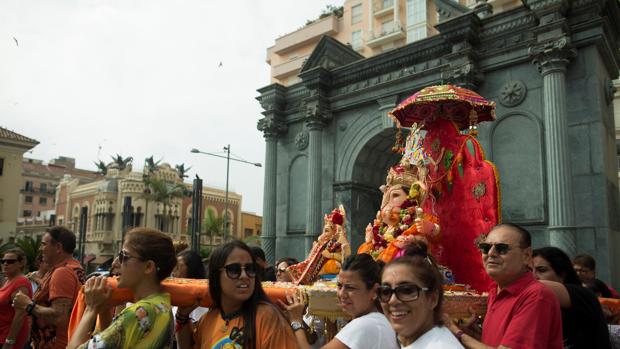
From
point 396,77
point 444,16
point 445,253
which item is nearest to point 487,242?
point 445,253

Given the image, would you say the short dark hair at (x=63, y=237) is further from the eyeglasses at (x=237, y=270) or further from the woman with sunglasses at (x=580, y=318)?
the woman with sunglasses at (x=580, y=318)

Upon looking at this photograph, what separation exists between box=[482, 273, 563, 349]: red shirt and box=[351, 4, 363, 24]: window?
35960 millimetres

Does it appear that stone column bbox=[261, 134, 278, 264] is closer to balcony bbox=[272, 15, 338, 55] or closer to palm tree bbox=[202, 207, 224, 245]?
balcony bbox=[272, 15, 338, 55]

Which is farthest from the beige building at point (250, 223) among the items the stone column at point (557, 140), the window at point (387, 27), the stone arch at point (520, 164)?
the stone column at point (557, 140)

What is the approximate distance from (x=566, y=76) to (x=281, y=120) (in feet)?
→ 30.8

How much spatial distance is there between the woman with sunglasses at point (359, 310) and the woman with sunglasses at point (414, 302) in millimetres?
417

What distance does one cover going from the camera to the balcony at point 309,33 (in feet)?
125

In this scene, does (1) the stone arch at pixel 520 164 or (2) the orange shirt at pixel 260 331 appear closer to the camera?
(2) the orange shirt at pixel 260 331

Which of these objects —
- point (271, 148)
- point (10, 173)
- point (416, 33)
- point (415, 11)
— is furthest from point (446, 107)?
point (10, 173)

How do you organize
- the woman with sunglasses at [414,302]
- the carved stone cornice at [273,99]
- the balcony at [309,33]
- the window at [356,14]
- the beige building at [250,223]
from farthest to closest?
1. the beige building at [250,223]
2. the balcony at [309,33]
3. the window at [356,14]
4. the carved stone cornice at [273,99]
5. the woman with sunglasses at [414,302]

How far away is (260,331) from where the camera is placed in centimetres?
267

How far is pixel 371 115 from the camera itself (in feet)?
49.0

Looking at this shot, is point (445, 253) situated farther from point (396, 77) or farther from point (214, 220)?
point (214, 220)

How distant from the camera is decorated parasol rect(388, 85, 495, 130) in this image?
22.8ft
